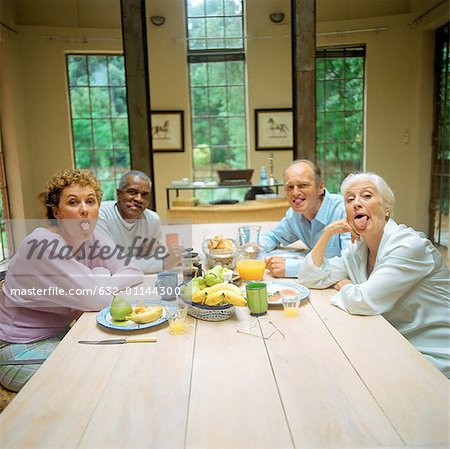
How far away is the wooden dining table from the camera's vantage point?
2.76 feet

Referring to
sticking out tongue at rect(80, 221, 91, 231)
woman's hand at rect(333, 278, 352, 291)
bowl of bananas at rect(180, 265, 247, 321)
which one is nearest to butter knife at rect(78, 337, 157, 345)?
bowl of bananas at rect(180, 265, 247, 321)

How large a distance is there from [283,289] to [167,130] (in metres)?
4.98

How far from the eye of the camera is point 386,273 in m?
1.46

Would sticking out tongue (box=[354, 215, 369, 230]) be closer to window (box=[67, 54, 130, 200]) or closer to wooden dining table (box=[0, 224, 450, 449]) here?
wooden dining table (box=[0, 224, 450, 449])

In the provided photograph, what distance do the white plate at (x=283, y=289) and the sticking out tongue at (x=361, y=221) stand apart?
0.29m

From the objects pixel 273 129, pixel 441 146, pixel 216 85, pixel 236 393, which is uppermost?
pixel 216 85

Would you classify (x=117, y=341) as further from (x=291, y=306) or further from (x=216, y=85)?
(x=216, y=85)

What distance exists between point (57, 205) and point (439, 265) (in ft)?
4.59

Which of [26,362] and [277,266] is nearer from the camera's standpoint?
[26,362]

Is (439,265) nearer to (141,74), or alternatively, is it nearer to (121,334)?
(121,334)

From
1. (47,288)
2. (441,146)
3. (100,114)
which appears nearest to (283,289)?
(47,288)

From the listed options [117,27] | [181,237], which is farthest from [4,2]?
[181,237]

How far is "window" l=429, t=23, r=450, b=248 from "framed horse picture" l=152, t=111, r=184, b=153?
3.26 meters

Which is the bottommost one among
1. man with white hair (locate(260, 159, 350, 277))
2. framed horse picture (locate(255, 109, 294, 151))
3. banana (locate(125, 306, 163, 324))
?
banana (locate(125, 306, 163, 324))
